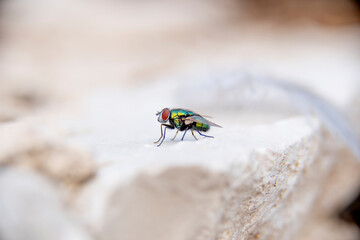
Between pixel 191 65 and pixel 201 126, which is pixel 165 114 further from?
pixel 191 65

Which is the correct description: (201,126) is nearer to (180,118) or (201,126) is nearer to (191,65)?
(180,118)

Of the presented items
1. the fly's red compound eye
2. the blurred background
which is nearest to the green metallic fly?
the fly's red compound eye

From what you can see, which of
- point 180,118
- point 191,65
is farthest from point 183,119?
point 191,65

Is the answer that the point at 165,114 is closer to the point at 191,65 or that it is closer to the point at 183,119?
the point at 183,119

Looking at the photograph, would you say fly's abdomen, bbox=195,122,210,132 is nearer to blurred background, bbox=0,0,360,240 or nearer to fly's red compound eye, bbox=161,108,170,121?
fly's red compound eye, bbox=161,108,170,121

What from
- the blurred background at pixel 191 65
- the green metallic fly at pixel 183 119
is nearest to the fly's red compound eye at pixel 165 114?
the green metallic fly at pixel 183 119

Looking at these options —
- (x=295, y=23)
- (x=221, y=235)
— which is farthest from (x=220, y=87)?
(x=295, y=23)

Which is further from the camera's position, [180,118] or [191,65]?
[191,65]

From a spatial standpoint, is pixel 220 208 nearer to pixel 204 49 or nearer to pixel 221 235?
pixel 221 235
